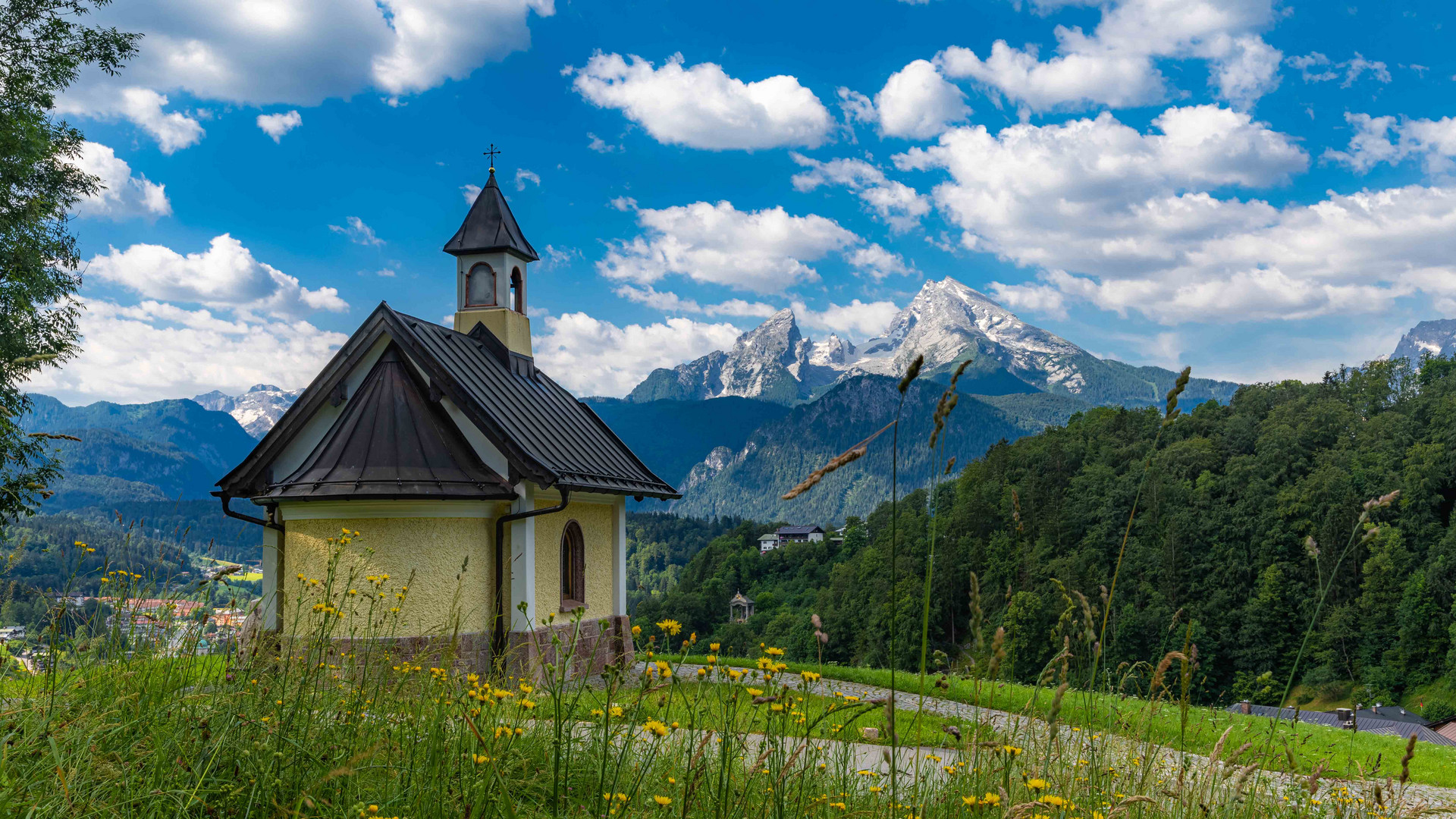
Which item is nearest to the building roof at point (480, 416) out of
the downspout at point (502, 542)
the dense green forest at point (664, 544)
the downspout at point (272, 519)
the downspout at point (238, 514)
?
the downspout at point (238, 514)

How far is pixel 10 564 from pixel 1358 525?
16.7 feet

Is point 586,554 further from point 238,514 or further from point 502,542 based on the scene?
point 238,514

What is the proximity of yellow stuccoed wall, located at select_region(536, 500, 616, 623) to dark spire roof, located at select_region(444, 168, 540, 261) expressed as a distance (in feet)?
19.3

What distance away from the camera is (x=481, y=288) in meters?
18.0

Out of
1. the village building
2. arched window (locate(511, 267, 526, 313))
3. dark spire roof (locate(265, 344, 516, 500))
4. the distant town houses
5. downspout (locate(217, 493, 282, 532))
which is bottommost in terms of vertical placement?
the village building

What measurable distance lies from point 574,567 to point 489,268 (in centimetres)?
683

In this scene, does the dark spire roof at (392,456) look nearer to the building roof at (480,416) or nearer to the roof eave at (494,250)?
the building roof at (480,416)

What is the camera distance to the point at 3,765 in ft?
8.73

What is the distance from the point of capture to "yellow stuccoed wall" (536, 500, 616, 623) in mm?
13883

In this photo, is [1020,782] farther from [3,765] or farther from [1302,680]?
[1302,680]

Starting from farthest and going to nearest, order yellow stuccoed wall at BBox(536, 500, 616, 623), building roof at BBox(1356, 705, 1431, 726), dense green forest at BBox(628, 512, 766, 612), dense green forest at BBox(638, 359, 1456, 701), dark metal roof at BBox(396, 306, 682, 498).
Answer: dense green forest at BBox(628, 512, 766, 612) < dense green forest at BBox(638, 359, 1456, 701) < building roof at BBox(1356, 705, 1431, 726) < yellow stuccoed wall at BBox(536, 500, 616, 623) < dark metal roof at BBox(396, 306, 682, 498)

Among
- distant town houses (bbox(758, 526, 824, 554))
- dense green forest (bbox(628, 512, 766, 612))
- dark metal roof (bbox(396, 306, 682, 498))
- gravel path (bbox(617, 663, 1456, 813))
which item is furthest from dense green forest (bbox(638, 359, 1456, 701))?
dense green forest (bbox(628, 512, 766, 612))

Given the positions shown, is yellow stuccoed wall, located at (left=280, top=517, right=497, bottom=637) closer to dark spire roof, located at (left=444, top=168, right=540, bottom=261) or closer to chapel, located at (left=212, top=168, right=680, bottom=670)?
chapel, located at (left=212, top=168, right=680, bottom=670)

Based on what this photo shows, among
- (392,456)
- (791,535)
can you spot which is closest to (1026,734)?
(392,456)
